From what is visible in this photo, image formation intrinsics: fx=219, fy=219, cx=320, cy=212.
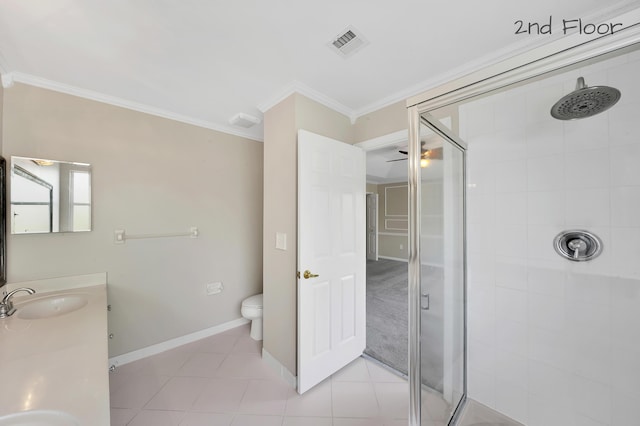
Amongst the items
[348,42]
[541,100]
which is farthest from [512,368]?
[348,42]

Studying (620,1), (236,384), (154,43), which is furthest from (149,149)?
(620,1)

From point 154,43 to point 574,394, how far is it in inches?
129

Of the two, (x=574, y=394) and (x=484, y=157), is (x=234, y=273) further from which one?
(x=574, y=394)

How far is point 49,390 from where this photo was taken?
0.73 m

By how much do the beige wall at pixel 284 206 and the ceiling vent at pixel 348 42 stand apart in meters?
0.50

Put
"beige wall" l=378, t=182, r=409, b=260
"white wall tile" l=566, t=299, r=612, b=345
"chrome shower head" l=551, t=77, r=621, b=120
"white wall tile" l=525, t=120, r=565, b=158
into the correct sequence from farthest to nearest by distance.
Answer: "beige wall" l=378, t=182, r=409, b=260 → "white wall tile" l=525, t=120, r=565, b=158 → "white wall tile" l=566, t=299, r=612, b=345 → "chrome shower head" l=551, t=77, r=621, b=120

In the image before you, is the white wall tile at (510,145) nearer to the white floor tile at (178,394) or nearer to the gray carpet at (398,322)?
the gray carpet at (398,322)

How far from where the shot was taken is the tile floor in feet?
4.83

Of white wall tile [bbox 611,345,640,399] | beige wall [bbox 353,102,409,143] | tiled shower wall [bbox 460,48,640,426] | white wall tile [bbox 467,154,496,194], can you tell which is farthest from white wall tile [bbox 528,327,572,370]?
beige wall [bbox 353,102,409,143]

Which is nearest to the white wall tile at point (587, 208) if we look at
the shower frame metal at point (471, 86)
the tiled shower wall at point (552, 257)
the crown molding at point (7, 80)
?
the tiled shower wall at point (552, 257)

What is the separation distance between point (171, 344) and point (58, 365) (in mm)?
1650

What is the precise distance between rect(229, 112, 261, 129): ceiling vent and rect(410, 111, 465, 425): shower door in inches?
70.7

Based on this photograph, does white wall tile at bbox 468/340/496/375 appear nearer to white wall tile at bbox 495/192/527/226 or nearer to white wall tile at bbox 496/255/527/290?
white wall tile at bbox 496/255/527/290

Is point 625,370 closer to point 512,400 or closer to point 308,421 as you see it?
point 512,400
